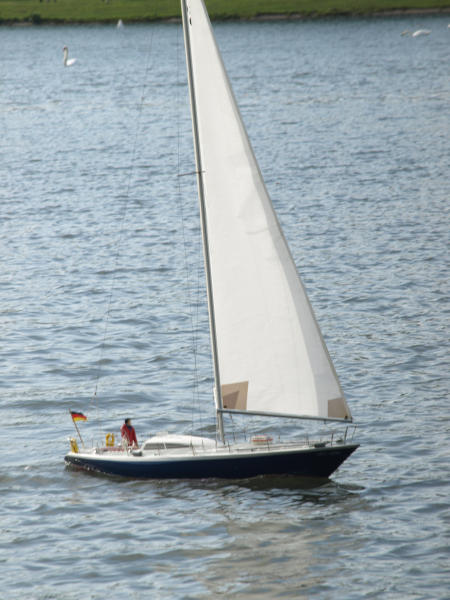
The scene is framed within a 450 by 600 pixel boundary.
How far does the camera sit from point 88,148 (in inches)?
3693

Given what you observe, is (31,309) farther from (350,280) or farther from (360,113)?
(360,113)

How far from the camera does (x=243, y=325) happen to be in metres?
29.5

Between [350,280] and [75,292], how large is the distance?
45.4 feet

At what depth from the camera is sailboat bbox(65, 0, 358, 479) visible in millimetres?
28344

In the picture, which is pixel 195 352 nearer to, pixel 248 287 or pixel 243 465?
pixel 248 287

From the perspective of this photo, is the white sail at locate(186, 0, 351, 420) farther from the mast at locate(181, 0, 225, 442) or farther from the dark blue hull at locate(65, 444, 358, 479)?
the dark blue hull at locate(65, 444, 358, 479)

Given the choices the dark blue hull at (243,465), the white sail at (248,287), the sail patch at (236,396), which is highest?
the white sail at (248,287)

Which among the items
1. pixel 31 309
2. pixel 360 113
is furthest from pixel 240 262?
pixel 360 113

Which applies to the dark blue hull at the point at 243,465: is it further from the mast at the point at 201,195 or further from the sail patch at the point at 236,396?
the sail patch at the point at 236,396

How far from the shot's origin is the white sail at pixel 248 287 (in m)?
28.3

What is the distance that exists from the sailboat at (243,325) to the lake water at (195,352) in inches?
37.8

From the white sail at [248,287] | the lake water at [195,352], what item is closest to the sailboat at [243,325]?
the white sail at [248,287]

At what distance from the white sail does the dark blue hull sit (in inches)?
47.7

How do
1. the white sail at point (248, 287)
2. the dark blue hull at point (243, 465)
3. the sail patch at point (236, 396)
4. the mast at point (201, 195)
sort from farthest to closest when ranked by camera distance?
the sail patch at point (236, 396), the dark blue hull at point (243, 465), the white sail at point (248, 287), the mast at point (201, 195)
